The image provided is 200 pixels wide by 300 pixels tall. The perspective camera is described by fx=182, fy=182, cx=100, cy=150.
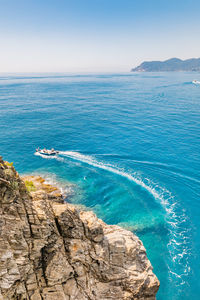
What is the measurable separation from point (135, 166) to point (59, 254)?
4814cm

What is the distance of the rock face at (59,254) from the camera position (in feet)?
55.7

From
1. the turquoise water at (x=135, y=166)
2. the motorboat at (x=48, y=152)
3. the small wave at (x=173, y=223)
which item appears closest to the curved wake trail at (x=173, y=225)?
the small wave at (x=173, y=223)

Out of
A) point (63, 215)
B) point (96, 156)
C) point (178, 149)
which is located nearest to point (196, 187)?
point (178, 149)

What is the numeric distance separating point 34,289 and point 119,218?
99.0ft

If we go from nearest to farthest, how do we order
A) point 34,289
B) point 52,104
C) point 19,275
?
point 19,275, point 34,289, point 52,104

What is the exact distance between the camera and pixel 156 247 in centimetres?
3966

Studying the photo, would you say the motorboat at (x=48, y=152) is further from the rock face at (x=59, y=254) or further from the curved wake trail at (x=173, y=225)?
the rock face at (x=59, y=254)

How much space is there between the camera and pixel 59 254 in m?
20.2

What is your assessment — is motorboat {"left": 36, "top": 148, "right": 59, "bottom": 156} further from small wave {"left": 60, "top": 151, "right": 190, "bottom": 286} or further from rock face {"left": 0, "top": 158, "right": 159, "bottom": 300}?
rock face {"left": 0, "top": 158, "right": 159, "bottom": 300}

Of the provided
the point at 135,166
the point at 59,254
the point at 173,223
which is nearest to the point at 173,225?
the point at 173,223

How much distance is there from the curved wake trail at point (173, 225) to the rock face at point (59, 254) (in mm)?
12979

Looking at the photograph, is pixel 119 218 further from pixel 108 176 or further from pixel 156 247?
pixel 108 176

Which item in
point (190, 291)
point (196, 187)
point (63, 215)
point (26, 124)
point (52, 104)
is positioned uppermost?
point (52, 104)

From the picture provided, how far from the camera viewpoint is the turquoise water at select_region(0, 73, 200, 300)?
3928 cm
